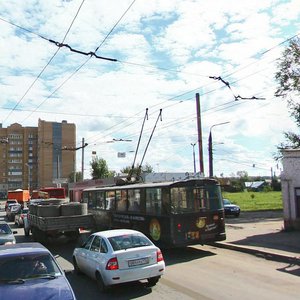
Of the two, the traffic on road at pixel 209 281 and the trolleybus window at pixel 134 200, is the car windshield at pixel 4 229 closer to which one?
the traffic on road at pixel 209 281

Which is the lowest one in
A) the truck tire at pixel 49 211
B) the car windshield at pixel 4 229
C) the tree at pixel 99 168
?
the car windshield at pixel 4 229

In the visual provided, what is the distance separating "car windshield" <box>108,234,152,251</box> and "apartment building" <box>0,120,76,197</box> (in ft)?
232

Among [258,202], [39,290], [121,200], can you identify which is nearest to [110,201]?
[121,200]

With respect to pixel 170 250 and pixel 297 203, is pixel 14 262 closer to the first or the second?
pixel 170 250

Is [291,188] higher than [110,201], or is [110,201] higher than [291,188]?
[291,188]

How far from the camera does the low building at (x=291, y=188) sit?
68.6 feet

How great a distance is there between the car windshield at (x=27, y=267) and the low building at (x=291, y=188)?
15653 mm

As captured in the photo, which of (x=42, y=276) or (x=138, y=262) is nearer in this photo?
(x=42, y=276)

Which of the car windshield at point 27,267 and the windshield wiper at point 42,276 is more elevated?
the car windshield at point 27,267

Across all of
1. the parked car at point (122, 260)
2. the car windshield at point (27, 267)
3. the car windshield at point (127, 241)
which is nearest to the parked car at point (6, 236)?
the parked car at point (122, 260)

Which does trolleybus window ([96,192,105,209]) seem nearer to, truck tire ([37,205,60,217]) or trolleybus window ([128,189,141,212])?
truck tire ([37,205,60,217])

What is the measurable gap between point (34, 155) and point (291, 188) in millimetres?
100585

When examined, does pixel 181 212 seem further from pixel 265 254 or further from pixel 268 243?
pixel 268 243

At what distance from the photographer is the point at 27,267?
7.51 meters
